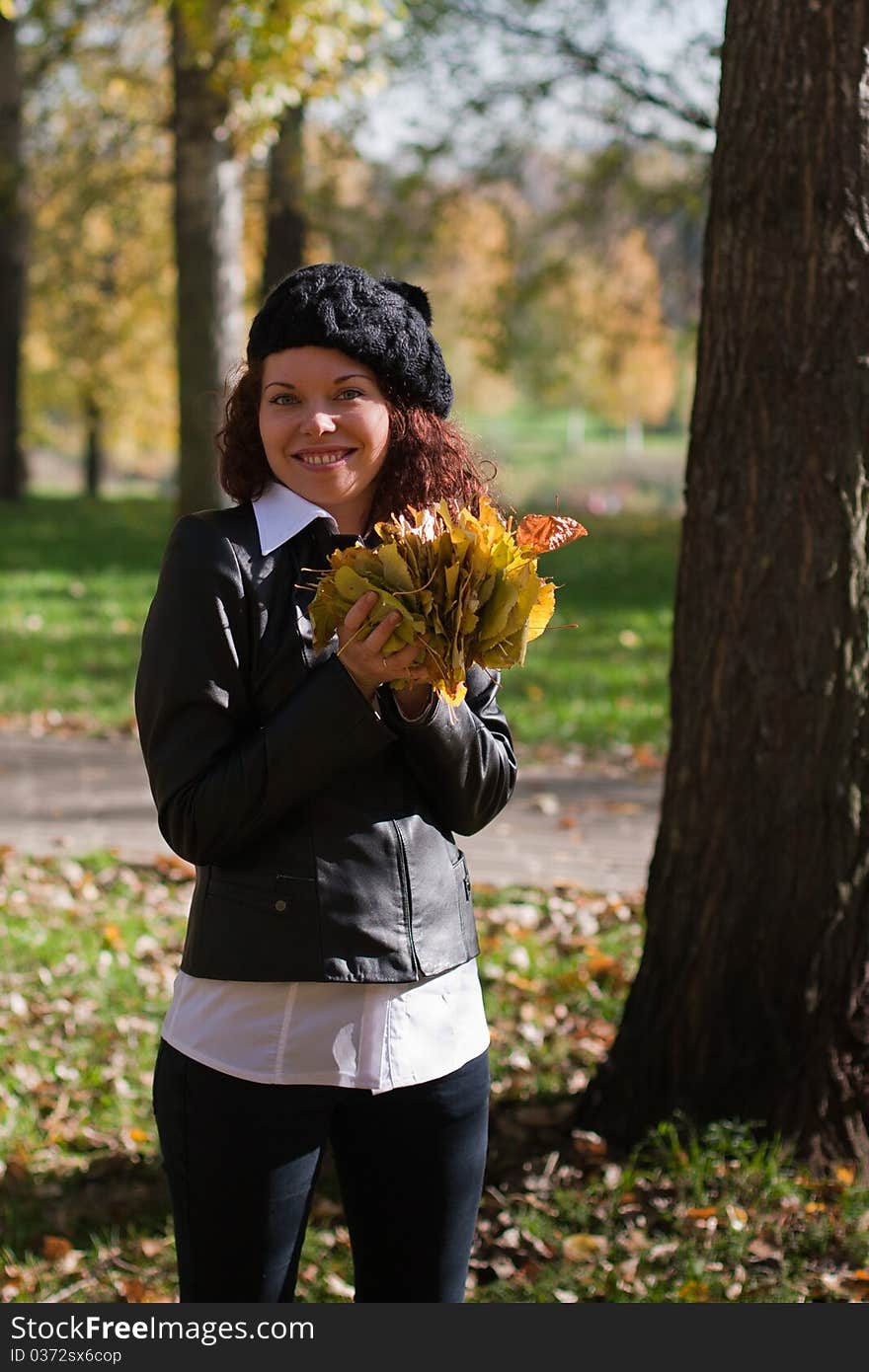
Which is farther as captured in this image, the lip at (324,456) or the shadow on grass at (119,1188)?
the shadow on grass at (119,1188)

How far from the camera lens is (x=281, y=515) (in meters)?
2.45

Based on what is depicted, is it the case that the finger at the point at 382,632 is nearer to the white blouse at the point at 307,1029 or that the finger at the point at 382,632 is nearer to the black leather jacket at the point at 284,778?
the black leather jacket at the point at 284,778

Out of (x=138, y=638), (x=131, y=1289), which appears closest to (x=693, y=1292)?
(x=131, y=1289)

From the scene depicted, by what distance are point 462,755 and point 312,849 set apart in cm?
27

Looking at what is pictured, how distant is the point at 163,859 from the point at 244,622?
493 centimetres

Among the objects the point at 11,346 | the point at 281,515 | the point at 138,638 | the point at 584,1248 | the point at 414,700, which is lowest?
the point at 584,1248

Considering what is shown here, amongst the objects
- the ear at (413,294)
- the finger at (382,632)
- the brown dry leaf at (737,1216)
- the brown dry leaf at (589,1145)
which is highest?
the ear at (413,294)

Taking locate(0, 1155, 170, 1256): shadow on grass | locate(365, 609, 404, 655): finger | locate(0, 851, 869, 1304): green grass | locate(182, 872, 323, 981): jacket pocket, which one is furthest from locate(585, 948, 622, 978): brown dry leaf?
locate(365, 609, 404, 655): finger

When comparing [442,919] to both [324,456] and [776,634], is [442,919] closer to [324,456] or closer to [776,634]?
[324,456]

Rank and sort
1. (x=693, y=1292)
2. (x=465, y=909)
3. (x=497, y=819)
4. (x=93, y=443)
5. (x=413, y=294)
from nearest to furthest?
(x=465, y=909)
(x=413, y=294)
(x=693, y=1292)
(x=497, y=819)
(x=93, y=443)

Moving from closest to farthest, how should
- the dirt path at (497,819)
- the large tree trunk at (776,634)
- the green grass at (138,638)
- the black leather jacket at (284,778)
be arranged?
the black leather jacket at (284,778), the large tree trunk at (776,634), the dirt path at (497,819), the green grass at (138,638)

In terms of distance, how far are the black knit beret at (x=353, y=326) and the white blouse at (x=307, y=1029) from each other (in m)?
0.26

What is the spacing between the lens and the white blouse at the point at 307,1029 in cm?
236

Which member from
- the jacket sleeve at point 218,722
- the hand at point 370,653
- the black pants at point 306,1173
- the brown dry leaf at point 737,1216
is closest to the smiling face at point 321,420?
the jacket sleeve at point 218,722
